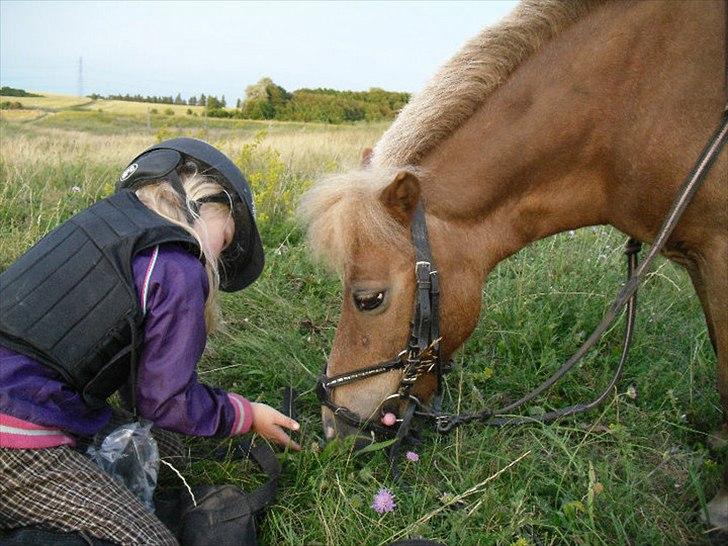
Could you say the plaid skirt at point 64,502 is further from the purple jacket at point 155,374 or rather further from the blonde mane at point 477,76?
the blonde mane at point 477,76

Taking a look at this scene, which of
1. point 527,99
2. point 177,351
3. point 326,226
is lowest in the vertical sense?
point 177,351

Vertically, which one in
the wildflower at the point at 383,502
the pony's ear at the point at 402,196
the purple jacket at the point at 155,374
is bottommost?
the wildflower at the point at 383,502

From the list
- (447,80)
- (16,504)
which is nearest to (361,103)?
(447,80)

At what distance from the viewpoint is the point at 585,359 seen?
3256mm

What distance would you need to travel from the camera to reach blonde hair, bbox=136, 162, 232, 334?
2.14m

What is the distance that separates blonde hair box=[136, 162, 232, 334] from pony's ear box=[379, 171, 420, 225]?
0.64m

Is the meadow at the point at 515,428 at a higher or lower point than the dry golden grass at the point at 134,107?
lower

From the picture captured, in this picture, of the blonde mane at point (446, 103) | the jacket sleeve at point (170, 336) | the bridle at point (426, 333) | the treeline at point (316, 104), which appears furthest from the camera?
the treeline at point (316, 104)

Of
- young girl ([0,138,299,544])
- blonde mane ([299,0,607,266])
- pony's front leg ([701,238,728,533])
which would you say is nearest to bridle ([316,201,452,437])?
blonde mane ([299,0,607,266])

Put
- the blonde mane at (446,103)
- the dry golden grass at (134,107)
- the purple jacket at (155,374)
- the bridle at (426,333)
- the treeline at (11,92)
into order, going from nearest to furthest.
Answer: the purple jacket at (155,374), the bridle at (426,333), the blonde mane at (446,103), the treeline at (11,92), the dry golden grass at (134,107)

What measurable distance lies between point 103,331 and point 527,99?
1.78 metres

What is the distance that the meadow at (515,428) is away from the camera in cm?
222

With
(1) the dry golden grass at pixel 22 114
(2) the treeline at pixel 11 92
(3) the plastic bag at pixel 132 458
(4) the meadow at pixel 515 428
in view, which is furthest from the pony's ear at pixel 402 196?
(1) the dry golden grass at pixel 22 114

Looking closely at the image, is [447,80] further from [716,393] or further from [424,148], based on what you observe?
[716,393]
